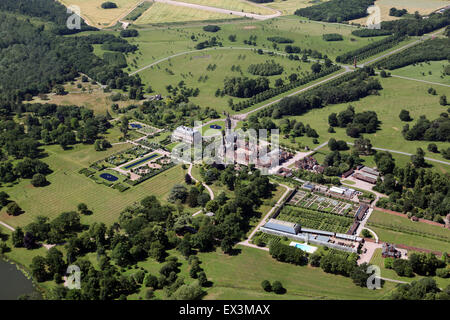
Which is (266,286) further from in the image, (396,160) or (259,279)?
(396,160)

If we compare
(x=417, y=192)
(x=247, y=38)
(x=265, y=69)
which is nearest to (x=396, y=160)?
(x=417, y=192)

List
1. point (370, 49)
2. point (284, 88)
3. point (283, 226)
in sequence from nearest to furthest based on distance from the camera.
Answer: point (283, 226), point (284, 88), point (370, 49)

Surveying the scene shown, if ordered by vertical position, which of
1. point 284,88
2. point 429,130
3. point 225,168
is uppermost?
point 284,88

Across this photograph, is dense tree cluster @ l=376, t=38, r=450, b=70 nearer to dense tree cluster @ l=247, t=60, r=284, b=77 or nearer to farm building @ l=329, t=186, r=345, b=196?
dense tree cluster @ l=247, t=60, r=284, b=77

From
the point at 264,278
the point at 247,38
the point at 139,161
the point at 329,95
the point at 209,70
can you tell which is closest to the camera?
the point at 264,278

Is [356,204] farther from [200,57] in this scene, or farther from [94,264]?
[200,57]

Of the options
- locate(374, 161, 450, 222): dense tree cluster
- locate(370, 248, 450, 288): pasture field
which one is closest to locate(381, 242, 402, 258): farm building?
locate(370, 248, 450, 288): pasture field

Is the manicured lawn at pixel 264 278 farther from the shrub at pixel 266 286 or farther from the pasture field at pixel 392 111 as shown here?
the pasture field at pixel 392 111
